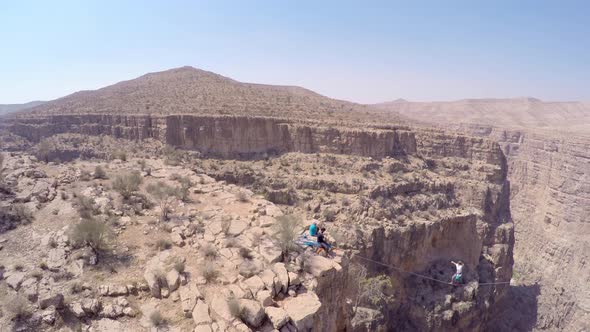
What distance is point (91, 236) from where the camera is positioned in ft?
27.3

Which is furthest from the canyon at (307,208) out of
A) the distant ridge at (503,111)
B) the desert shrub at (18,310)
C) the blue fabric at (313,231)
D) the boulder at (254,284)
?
the distant ridge at (503,111)

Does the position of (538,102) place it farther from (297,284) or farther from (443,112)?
(297,284)

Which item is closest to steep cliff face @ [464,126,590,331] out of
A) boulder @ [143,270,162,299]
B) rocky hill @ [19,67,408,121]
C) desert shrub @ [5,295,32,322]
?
rocky hill @ [19,67,408,121]

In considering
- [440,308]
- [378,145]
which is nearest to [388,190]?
[378,145]

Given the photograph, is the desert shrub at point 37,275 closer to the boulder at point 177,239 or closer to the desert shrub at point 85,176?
the boulder at point 177,239

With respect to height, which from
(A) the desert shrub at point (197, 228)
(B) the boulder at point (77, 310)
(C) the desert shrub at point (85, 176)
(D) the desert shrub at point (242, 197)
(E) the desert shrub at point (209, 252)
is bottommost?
(B) the boulder at point (77, 310)

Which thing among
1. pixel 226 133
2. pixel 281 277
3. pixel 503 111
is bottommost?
pixel 281 277

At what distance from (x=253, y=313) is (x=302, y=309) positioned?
1.03 m

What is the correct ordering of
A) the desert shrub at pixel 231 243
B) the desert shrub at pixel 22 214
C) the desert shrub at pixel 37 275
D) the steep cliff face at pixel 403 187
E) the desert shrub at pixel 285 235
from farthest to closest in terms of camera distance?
the steep cliff face at pixel 403 187
the desert shrub at pixel 22 214
the desert shrub at pixel 231 243
the desert shrub at pixel 285 235
the desert shrub at pixel 37 275

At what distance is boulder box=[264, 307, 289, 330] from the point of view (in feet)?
19.7

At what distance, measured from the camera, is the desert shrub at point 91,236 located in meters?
8.34

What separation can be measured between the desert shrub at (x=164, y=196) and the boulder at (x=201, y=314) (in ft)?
14.7

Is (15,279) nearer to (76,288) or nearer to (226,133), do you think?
(76,288)

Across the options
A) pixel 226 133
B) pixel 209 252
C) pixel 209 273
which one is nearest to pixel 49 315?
pixel 209 273
